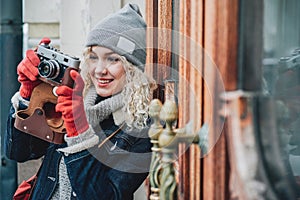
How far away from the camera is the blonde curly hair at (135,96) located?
5.43ft

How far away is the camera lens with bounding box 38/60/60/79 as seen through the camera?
5.69 ft

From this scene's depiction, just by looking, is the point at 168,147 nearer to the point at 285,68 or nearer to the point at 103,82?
the point at 285,68

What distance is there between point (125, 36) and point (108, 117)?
23 centimetres

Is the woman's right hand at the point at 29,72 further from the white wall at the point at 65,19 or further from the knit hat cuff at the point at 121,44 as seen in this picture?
the white wall at the point at 65,19

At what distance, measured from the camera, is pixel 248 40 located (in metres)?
0.79

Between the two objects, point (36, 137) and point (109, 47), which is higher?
point (109, 47)

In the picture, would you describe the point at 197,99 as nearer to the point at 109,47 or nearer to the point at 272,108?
the point at 272,108

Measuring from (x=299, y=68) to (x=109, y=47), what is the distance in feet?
2.67

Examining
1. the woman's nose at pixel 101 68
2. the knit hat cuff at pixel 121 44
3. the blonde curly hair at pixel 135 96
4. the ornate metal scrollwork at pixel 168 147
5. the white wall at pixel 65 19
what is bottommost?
the ornate metal scrollwork at pixel 168 147

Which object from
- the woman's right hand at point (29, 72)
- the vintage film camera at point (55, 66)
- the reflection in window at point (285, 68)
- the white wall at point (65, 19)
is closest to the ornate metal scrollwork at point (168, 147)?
the reflection in window at point (285, 68)

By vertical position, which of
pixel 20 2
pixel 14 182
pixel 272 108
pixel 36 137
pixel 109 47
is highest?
pixel 20 2

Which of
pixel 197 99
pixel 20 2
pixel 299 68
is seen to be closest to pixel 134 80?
pixel 197 99

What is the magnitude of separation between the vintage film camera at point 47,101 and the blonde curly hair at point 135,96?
0.16m

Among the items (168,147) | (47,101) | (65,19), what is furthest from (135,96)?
(65,19)
